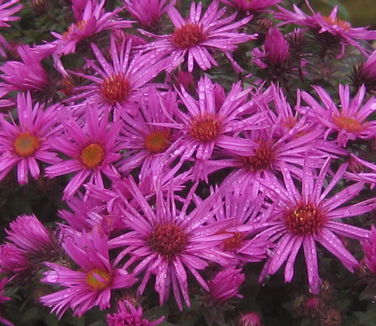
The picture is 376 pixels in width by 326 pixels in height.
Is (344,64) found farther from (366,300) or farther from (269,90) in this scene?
(366,300)

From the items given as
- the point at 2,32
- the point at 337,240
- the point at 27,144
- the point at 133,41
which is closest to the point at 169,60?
the point at 133,41

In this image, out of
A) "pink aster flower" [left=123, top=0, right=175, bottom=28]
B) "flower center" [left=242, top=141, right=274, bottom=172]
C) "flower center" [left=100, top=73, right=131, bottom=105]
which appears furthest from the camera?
"pink aster flower" [left=123, top=0, right=175, bottom=28]

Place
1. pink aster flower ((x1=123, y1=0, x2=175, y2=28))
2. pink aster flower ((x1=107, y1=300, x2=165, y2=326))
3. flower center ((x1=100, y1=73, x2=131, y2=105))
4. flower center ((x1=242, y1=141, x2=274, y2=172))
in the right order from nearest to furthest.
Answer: pink aster flower ((x1=107, y1=300, x2=165, y2=326)), flower center ((x1=242, y1=141, x2=274, y2=172)), flower center ((x1=100, y1=73, x2=131, y2=105)), pink aster flower ((x1=123, y1=0, x2=175, y2=28))

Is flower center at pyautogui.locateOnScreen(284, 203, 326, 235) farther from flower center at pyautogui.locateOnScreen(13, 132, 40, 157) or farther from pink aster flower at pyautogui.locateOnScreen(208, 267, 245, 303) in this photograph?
flower center at pyautogui.locateOnScreen(13, 132, 40, 157)

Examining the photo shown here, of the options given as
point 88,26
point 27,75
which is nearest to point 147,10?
point 88,26

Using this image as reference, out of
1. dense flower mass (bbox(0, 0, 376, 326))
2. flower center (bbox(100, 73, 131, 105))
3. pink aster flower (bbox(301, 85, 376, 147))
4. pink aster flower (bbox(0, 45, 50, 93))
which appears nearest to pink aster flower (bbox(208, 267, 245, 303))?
dense flower mass (bbox(0, 0, 376, 326))

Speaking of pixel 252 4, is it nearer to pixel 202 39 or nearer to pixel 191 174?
pixel 202 39

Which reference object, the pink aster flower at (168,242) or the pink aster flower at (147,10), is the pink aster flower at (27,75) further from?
the pink aster flower at (168,242)
